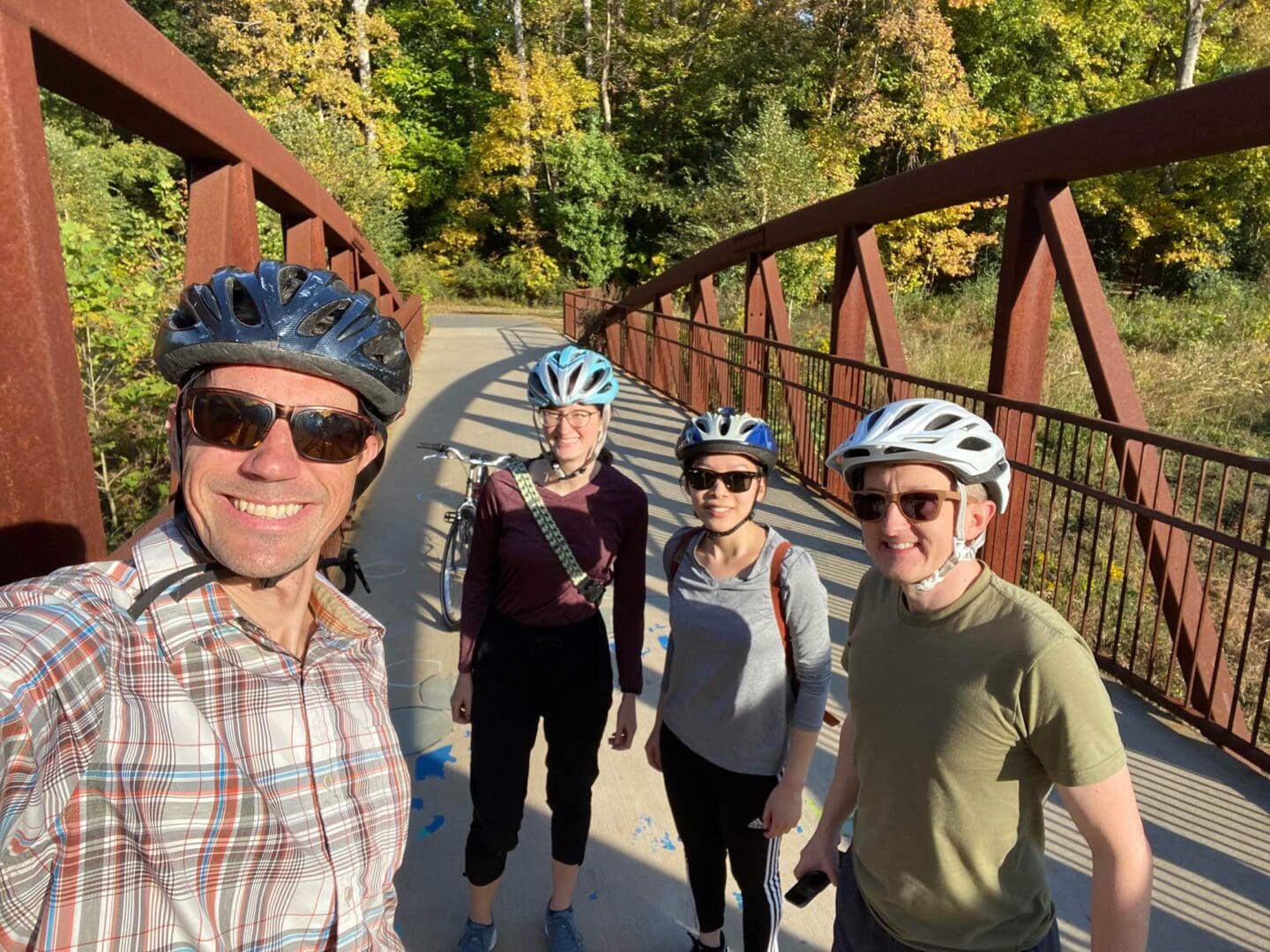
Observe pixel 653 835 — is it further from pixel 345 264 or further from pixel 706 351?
pixel 706 351

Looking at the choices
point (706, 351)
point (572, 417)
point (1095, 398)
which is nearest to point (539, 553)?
point (572, 417)

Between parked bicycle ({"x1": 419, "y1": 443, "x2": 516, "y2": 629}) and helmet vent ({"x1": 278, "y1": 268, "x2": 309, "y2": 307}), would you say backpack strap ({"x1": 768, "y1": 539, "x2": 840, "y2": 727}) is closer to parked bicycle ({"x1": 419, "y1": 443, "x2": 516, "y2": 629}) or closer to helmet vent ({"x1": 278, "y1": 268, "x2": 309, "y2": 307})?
helmet vent ({"x1": 278, "y1": 268, "x2": 309, "y2": 307})

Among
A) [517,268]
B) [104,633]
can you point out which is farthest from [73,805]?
[517,268]

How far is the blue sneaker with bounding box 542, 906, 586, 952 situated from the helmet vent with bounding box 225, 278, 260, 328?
2173mm

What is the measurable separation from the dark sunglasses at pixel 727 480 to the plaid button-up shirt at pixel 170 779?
1273mm

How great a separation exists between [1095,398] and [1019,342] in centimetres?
73

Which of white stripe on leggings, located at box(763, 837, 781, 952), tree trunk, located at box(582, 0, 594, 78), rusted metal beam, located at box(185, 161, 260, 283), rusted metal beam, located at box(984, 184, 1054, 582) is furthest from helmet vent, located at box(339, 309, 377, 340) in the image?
tree trunk, located at box(582, 0, 594, 78)

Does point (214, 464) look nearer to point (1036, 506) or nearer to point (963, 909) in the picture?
point (963, 909)

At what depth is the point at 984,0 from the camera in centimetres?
2456

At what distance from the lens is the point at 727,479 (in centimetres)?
235

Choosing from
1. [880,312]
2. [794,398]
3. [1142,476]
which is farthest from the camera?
[794,398]

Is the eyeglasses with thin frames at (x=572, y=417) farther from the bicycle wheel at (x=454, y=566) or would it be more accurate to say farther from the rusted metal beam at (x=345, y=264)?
the rusted metal beam at (x=345, y=264)

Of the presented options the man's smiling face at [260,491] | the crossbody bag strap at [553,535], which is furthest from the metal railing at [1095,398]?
the man's smiling face at [260,491]

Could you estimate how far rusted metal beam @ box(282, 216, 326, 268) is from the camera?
487cm
